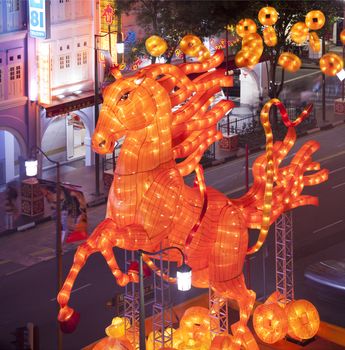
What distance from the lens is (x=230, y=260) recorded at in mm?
25016

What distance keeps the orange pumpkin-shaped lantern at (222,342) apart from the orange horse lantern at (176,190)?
0.53 metres

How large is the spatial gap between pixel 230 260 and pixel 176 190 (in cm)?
227

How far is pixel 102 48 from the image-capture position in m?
44.3

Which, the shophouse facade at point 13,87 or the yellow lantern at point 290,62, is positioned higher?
the yellow lantern at point 290,62

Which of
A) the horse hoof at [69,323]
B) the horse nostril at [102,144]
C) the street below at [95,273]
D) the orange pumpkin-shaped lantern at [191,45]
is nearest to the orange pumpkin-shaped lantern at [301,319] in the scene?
the street below at [95,273]

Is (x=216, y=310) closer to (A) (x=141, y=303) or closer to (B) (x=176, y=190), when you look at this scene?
(B) (x=176, y=190)

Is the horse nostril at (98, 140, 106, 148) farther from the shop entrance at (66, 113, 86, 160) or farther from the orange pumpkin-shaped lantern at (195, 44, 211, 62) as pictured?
the shop entrance at (66, 113, 86, 160)

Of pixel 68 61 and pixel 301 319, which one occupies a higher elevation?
pixel 68 61

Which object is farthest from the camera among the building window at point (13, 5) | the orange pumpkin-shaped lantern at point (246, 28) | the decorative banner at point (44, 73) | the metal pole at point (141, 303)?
the decorative banner at point (44, 73)

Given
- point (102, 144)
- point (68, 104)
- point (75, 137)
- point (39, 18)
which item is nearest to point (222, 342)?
point (102, 144)

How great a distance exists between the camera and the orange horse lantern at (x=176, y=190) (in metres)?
23.0

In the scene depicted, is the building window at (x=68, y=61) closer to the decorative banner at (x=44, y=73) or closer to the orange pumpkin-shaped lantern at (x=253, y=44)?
the decorative banner at (x=44, y=73)

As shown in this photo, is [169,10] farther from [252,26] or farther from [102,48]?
[252,26]

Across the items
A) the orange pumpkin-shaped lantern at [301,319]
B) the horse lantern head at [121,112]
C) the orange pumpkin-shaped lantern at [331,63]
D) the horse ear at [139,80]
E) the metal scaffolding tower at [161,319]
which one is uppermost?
the orange pumpkin-shaped lantern at [331,63]
